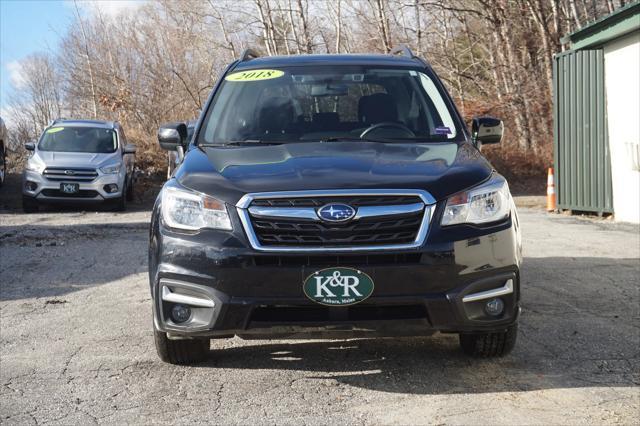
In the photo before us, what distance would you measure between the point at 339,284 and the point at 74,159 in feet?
46.9

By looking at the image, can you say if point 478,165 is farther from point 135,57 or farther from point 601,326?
point 135,57

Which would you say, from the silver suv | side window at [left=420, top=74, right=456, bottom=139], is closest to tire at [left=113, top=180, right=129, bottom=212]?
the silver suv

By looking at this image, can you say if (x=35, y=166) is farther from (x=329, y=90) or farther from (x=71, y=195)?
(x=329, y=90)

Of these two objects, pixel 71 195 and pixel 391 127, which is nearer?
pixel 391 127

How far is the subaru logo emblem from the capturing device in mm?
4227

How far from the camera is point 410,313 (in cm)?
433

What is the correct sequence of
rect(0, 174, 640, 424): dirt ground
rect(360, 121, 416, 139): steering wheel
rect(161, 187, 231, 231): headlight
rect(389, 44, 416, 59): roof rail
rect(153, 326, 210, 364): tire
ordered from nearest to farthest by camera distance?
1. rect(0, 174, 640, 424): dirt ground
2. rect(161, 187, 231, 231): headlight
3. rect(153, 326, 210, 364): tire
4. rect(360, 121, 416, 139): steering wheel
5. rect(389, 44, 416, 59): roof rail

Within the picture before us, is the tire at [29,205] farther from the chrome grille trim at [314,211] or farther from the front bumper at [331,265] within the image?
the chrome grille trim at [314,211]

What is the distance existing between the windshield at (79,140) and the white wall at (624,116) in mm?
10067

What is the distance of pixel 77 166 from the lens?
17281mm

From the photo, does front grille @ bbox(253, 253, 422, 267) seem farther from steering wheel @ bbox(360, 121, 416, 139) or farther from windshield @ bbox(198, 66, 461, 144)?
steering wheel @ bbox(360, 121, 416, 139)

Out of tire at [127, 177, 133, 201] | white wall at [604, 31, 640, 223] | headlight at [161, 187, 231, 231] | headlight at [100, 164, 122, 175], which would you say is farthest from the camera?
tire at [127, 177, 133, 201]

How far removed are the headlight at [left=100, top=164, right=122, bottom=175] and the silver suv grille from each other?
1378 centimetres

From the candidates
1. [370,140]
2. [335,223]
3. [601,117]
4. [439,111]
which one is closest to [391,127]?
[370,140]
